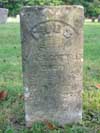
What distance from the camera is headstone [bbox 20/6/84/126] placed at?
559 cm

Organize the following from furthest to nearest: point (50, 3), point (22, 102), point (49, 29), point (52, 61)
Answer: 1. point (50, 3)
2. point (22, 102)
3. point (52, 61)
4. point (49, 29)

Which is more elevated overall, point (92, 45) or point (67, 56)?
point (67, 56)

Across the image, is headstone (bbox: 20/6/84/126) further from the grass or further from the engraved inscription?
the grass

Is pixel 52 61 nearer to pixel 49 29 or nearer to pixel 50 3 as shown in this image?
pixel 49 29

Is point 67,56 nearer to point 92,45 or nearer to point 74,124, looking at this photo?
point 74,124

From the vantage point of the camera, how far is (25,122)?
5.93 metres

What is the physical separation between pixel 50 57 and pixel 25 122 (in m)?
0.79

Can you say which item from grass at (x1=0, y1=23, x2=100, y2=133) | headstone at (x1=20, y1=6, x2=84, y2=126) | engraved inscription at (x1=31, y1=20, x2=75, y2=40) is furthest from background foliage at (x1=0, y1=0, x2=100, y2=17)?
engraved inscription at (x1=31, y1=20, x2=75, y2=40)

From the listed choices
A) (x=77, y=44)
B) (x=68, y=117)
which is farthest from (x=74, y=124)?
(x=77, y=44)

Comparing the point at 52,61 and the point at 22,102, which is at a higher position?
the point at 52,61

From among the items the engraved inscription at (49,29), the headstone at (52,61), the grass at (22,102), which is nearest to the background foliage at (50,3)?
the grass at (22,102)

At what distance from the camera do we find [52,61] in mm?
5695

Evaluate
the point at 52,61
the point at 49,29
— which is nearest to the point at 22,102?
the point at 52,61

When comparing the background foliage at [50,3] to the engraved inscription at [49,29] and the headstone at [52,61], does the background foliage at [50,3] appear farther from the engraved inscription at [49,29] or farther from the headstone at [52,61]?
the engraved inscription at [49,29]
